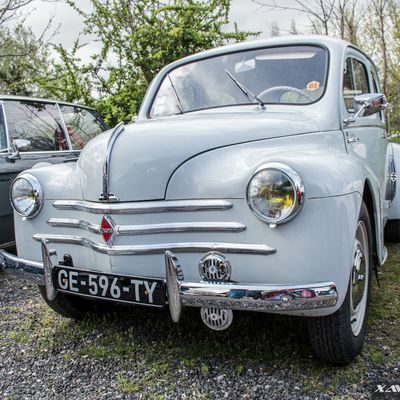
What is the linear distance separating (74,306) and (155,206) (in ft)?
3.93

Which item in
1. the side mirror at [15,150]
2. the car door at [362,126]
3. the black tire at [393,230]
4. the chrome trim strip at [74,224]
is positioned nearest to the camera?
the chrome trim strip at [74,224]

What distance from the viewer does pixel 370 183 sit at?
96.7 inches

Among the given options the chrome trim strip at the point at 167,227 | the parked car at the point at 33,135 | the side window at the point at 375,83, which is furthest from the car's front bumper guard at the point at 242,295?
the side window at the point at 375,83

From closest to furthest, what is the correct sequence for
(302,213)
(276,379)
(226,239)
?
(302,213), (226,239), (276,379)

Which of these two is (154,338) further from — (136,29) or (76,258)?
(136,29)

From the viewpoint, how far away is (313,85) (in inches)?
107

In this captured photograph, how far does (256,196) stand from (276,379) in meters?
0.89

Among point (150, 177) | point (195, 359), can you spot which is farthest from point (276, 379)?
point (150, 177)

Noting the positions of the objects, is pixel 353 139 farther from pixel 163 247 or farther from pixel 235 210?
pixel 163 247

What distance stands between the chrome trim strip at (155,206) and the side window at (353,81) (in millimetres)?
1293

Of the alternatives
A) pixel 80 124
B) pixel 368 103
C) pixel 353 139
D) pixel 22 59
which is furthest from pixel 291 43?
pixel 22 59

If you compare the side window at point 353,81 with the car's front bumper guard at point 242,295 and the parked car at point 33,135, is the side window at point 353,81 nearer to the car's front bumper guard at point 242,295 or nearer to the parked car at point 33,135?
the car's front bumper guard at point 242,295

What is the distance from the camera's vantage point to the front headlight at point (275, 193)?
1.82 m

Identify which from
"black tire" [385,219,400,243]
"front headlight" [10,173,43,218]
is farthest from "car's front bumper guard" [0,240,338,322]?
"black tire" [385,219,400,243]
